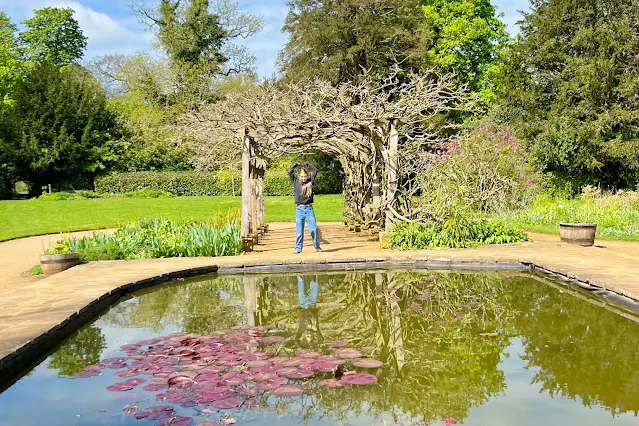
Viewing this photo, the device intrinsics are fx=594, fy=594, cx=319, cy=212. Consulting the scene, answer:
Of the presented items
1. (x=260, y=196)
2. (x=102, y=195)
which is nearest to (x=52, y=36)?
(x=102, y=195)

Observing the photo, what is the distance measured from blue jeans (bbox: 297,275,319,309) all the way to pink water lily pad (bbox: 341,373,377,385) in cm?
246

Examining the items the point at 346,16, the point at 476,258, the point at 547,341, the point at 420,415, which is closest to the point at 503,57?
the point at 346,16

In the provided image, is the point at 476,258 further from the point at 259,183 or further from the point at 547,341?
the point at 259,183

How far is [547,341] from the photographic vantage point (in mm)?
5512

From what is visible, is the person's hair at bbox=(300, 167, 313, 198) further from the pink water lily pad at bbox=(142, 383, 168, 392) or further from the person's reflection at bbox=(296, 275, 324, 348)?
the pink water lily pad at bbox=(142, 383, 168, 392)

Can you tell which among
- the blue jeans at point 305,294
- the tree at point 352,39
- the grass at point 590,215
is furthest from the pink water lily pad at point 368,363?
the tree at point 352,39

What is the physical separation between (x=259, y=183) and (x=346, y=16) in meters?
13.3

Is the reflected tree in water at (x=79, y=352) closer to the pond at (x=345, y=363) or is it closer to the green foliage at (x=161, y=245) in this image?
the pond at (x=345, y=363)

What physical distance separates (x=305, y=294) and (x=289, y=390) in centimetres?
339

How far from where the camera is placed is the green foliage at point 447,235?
36.2 feet

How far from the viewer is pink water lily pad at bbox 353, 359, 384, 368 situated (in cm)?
477

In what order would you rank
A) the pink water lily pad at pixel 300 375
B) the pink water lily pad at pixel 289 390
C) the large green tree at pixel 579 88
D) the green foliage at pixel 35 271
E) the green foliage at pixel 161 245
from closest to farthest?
the pink water lily pad at pixel 289 390 → the pink water lily pad at pixel 300 375 → the green foliage at pixel 35 271 → the green foliage at pixel 161 245 → the large green tree at pixel 579 88

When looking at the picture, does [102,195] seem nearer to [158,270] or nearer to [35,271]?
[35,271]

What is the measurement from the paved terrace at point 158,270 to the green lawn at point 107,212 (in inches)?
→ 149
